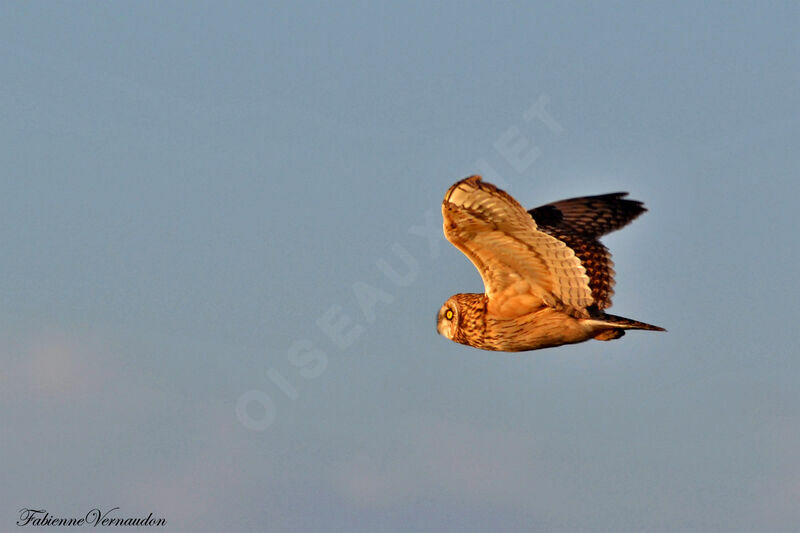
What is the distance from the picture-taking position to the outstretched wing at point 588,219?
16.0 metres

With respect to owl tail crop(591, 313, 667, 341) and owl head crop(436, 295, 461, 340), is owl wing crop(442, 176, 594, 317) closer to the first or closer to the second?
owl tail crop(591, 313, 667, 341)

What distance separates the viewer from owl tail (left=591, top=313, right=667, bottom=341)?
13.9 metres

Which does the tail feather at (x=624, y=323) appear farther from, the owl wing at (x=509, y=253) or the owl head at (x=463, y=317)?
the owl head at (x=463, y=317)

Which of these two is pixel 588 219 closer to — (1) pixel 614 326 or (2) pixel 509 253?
(1) pixel 614 326

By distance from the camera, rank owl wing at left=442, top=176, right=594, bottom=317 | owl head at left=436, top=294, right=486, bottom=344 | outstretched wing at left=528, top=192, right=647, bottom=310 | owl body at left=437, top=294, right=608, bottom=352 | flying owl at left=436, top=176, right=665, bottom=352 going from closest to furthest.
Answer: owl wing at left=442, top=176, right=594, bottom=317 → flying owl at left=436, top=176, right=665, bottom=352 → owl body at left=437, top=294, right=608, bottom=352 → owl head at left=436, top=294, right=486, bottom=344 → outstretched wing at left=528, top=192, right=647, bottom=310

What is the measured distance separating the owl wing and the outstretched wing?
169 cm

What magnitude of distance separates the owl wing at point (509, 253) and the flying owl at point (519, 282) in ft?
0.04

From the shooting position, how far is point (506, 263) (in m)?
14.0

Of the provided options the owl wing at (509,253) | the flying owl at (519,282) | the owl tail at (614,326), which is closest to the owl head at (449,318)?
the flying owl at (519,282)

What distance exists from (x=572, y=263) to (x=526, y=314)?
1.29 m

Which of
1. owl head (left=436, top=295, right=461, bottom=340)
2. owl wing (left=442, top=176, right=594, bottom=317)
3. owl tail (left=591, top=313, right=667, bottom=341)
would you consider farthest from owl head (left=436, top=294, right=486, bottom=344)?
owl tail (left=591, top=313, right=667, bottom=341)

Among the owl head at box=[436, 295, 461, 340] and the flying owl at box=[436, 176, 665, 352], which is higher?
the flying owl at box=[436, 176, 665, 352]

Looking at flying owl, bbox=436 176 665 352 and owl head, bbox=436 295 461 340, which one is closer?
flying owl, bbox=436 176 665 352

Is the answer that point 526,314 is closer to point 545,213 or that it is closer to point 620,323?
point 620,323
